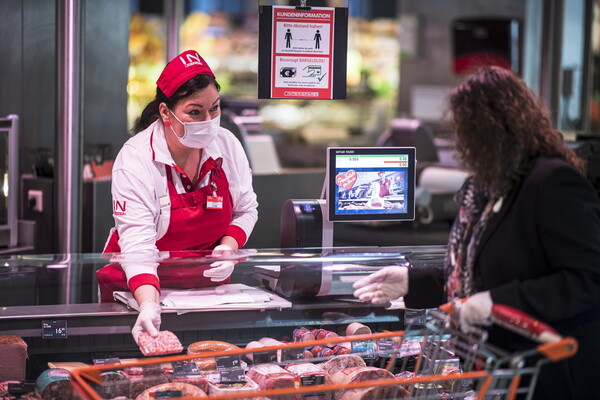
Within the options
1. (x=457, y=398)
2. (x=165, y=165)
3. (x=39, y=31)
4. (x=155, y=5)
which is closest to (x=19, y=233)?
(x=39, y=31)

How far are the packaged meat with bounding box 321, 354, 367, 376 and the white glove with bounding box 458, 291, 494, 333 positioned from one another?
2.85 ft

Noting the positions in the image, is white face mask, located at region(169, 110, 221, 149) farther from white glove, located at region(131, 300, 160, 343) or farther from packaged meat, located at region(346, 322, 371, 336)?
packaged meat, located at region(346, 322, 371, 336)

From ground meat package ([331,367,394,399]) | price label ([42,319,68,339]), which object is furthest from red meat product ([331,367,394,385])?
price label ([42,319,68,339])

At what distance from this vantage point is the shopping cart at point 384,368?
7.35ft

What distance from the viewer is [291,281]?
336 centimetres

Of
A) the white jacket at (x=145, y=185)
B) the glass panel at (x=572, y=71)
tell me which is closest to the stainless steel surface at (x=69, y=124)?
the white jacket at (x=145, y=185)

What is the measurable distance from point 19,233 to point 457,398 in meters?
3.60

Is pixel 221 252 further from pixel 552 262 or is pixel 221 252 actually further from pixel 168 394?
pixel 552 262

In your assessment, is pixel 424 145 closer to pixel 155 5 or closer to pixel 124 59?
pixel 124 59

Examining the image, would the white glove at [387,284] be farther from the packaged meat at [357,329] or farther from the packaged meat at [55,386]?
the packaged meat at [55,386]

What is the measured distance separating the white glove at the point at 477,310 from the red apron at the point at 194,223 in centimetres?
120

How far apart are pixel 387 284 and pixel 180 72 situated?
125 cm

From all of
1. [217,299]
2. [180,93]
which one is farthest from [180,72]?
[217,299]

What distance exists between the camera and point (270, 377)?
3.02 metres
